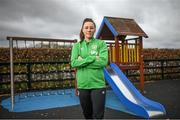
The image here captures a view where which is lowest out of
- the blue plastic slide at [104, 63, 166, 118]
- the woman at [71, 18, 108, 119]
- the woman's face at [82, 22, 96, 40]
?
the blue plastic slide at [104, 63, 166, 118]

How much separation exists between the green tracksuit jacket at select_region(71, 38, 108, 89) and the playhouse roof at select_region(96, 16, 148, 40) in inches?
265

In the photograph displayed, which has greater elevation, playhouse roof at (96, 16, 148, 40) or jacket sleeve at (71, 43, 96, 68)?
playhouse roof at (96, 16, 148, 40)

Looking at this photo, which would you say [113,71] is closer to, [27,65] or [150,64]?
[27,65]

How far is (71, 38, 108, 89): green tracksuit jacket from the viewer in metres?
3.18

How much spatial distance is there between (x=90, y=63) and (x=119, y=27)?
24.6 ft

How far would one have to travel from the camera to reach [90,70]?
3.25 metres

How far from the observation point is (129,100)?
6.83m

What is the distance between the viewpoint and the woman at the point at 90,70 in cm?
315

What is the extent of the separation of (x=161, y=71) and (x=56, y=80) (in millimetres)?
8196

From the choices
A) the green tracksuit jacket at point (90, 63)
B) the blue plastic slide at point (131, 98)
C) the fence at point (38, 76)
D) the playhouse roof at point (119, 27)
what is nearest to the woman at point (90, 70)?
the green tracksuit jacket at point (90, 63)

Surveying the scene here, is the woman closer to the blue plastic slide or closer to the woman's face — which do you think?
the woman's face

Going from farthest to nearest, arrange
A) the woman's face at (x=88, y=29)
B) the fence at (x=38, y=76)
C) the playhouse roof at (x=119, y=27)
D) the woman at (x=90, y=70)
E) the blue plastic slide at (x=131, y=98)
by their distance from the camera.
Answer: the fence at (x=38, y=76) → the playhouse roof at (x=119, y=27) → the blue plastic slide at (x=131, y=98) → the woman's face at (x=88, y=29) → the woman at (x=90, y=70)

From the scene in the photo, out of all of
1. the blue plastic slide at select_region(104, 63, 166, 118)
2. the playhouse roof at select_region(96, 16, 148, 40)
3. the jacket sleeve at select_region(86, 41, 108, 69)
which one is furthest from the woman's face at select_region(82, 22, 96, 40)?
the playhouse roof at select_region(96, 16, 148, 40)

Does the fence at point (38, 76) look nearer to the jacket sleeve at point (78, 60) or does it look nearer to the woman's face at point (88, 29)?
the jacket sleeve at point (78, 60)
